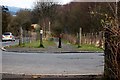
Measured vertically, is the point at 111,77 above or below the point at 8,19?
below

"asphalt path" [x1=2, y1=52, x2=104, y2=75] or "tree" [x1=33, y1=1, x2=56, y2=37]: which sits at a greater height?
"tree" [x1=33, y1=1, x2=56, y2=37]

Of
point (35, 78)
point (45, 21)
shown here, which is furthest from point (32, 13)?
point (35, 78)

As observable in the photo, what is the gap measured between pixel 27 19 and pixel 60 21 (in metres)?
6.11

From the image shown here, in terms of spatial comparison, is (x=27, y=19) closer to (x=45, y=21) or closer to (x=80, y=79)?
(x=45, y=21)

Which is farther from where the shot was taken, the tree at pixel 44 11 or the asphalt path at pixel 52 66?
the tree at pixel 44 11

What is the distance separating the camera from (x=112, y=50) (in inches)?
278

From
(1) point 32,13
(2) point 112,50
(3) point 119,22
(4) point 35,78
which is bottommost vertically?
(4) point 35,78

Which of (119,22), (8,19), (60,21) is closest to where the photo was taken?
(119,22)

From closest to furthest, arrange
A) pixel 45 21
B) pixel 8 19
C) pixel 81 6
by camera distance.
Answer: pixel 81 6
pixel 45 21
pixel 8 19

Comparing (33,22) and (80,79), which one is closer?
(80,79)

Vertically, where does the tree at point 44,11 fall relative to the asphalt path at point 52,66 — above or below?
above

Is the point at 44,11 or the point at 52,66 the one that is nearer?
the point at 52,66

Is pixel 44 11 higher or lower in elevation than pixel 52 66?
higher

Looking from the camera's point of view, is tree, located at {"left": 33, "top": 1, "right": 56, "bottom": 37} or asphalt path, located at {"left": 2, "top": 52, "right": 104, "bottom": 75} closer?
asphalt path, located at {"left": 2, "top": 52, "right": 104, "bottom": 75}
